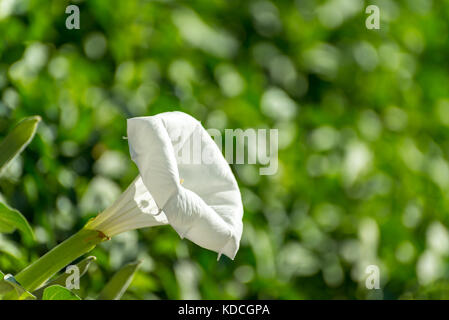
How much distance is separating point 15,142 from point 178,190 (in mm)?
280

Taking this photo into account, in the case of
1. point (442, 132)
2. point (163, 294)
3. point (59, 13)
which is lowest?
point (163, 294)

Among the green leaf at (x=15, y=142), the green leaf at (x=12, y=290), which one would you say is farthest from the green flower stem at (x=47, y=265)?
the green leaf at (x=15, y=142)

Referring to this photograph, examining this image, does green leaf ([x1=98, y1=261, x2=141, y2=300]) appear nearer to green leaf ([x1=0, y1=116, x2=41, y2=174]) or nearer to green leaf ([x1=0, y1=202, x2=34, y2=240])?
green leaf ([x1=0, y1=202, x2=34, y2=240])

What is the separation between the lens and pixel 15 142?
91 cm

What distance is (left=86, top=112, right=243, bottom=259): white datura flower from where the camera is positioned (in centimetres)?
78

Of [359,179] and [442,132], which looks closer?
[359,179]

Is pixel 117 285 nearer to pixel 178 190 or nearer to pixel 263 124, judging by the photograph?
pixel 178 190

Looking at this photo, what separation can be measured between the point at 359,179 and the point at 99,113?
794 mm

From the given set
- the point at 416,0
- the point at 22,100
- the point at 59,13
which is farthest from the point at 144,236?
the point at 416,0

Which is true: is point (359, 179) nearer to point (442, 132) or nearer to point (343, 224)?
point (343, 224)

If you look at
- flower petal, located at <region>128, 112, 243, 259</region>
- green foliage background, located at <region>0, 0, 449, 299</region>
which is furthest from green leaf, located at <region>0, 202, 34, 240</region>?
green foliage background, located at <region>0, 0, 449, 299</region>

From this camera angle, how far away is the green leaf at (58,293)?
87 cm

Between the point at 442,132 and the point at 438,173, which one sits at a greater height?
the point at 442,132

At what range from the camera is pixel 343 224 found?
1.85 meters
